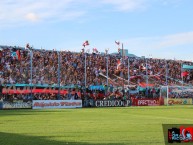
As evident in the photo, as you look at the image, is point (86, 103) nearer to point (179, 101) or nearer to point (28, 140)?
point (179, 101)

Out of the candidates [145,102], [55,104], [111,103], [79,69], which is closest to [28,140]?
[55,104]

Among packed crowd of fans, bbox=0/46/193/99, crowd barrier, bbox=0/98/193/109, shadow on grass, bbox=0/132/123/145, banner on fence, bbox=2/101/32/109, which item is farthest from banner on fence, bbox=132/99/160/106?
shadow on grass, bbox=0/132/123/145

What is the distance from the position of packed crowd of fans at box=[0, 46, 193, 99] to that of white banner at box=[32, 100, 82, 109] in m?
1.51

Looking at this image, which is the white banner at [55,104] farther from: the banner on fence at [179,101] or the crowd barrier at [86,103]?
the banner on fence at [179,101]

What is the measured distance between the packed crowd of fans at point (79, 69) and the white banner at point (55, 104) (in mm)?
1509

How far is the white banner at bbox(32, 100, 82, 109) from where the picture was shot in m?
44.2

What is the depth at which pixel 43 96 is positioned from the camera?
46812 millimetres

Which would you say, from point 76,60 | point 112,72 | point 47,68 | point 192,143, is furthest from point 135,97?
point 192,143

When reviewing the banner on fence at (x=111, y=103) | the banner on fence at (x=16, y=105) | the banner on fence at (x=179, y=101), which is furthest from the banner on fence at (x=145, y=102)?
the banner on fence at (x=16, y=105)

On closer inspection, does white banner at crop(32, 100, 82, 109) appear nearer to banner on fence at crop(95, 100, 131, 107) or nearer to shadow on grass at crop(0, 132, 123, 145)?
banner on fence at crop(95, 100, 131, 107)

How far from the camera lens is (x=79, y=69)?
5384cm

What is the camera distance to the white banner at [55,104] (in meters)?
44.2

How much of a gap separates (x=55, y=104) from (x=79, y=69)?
9484mm

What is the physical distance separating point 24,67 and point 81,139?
35.1 m
